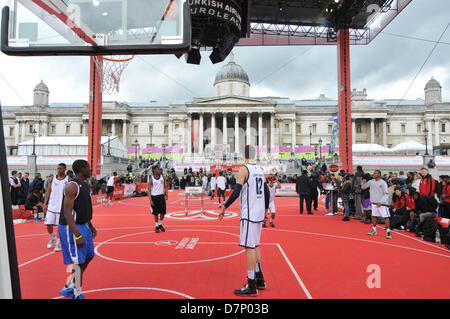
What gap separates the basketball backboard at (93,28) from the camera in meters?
3.38

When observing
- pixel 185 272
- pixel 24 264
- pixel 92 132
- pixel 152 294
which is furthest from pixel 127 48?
pixel 92 132

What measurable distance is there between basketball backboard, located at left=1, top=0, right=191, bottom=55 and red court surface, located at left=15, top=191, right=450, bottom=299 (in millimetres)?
3417

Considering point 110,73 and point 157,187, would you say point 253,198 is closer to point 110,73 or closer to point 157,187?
point 157,187

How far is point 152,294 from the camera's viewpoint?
4195 millimetres

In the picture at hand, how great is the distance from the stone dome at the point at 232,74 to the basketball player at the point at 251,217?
6480cm

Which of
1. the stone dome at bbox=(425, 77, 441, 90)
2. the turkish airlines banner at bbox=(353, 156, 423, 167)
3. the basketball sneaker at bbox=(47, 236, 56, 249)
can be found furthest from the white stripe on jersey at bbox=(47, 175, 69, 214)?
the stone dome at bbox=(425, 77, 441, 90)

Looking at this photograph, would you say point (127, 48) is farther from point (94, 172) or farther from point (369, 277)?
point (94, 172)

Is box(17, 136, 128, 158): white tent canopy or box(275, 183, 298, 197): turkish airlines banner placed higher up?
box(17, 136, 128, 158): white tent canopy

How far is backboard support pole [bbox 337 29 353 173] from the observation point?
70.6ft

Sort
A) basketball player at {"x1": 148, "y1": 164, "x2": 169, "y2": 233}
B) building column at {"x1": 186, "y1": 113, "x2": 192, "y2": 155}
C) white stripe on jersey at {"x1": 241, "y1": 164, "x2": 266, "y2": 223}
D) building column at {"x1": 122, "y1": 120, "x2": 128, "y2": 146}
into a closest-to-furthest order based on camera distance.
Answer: white stripe on jersey at {"x1": 241, "y1": 164, "x2": 266, "y2": 223}, basketball player at {"x1": 148, "y1": 164, "x2": 169, "y2": 233}, building column at {"x1": 186, "y1": 113, "x2": 192, "y2": 155}, building column at {"x1": 122, "y1": 120, "x2": 128, "y2": 146}

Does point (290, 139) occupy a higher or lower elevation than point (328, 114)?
lower

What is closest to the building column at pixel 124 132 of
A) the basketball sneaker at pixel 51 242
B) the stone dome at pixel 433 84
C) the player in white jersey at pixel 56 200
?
the basketball sneaker at pixel 51 242

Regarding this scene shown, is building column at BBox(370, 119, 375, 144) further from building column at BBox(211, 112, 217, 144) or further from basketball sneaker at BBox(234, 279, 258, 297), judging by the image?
basketball sneaker at BBox(234, 279, 258, 297)
